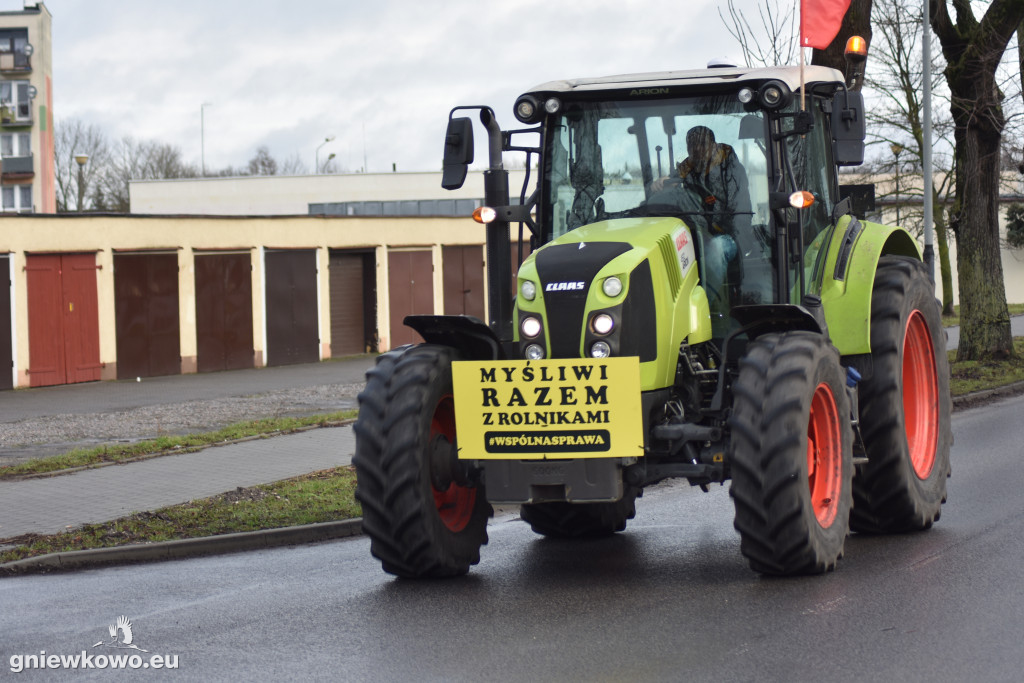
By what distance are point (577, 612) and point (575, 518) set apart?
2229mm

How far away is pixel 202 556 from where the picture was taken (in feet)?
31.2

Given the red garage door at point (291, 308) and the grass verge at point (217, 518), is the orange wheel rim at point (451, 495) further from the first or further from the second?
the red garage door at point (291, 308)

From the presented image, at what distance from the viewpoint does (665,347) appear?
25.0 feet

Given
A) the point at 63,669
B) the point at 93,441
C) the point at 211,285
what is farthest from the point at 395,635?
the point at 211,285

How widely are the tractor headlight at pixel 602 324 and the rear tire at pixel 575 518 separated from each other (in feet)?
6.60

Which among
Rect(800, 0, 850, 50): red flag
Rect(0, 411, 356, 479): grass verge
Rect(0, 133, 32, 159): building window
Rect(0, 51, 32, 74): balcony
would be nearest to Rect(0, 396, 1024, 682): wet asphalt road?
Rect(800, 0, 850, 50): red flag

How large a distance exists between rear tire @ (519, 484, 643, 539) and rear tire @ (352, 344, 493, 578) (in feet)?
4.24

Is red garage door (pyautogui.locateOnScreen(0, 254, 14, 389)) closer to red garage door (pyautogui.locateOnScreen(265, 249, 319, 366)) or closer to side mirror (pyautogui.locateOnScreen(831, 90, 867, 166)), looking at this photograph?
red garage door (pyautogui.locateOnScreen(265, 249, 319, 366))

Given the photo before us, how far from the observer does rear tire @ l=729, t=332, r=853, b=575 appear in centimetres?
709

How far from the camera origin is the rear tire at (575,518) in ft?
30.0

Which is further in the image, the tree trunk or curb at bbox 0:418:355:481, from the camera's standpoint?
the tree trunk

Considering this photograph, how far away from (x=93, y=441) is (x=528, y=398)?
34.9 ft

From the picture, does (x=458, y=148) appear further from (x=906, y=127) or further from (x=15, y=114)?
(x=15, y=114)

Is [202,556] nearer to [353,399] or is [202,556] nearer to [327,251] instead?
[353,399]
